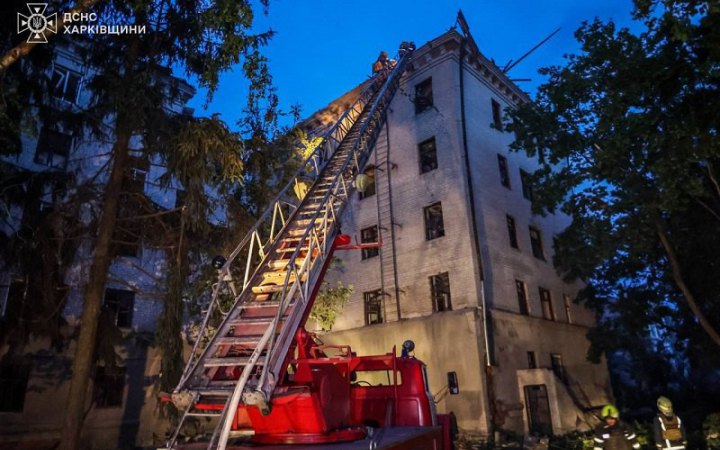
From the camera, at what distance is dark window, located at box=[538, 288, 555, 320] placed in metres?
20.3

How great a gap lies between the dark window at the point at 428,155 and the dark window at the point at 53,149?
14.2 m

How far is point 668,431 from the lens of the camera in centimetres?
820

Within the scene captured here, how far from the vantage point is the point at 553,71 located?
1527 centimetres

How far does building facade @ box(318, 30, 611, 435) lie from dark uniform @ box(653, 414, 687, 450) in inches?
273

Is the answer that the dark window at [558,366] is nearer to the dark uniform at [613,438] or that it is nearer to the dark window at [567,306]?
the dark window at [567,306]

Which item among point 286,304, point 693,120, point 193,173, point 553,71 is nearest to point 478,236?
point 553,71

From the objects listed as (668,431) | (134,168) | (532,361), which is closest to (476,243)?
(532,361)

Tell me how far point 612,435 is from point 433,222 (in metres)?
11.9

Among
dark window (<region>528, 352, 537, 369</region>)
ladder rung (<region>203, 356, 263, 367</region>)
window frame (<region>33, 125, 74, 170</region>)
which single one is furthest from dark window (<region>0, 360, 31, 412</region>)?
dark window (<region>528, 352, 537, 369</region>)

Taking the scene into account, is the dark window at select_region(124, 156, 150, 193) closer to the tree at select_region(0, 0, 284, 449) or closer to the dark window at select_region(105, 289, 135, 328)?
the tree at select_region(0, 0, 284, 449)

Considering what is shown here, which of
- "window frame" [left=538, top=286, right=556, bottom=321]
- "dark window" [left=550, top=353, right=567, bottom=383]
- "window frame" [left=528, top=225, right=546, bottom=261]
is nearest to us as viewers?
"dark window" [left=550, top=353, right=567, bottom=383]

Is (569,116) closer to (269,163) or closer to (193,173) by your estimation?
(269,163)

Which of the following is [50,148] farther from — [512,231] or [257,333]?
[512,231]

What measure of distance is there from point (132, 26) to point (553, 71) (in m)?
13.2
